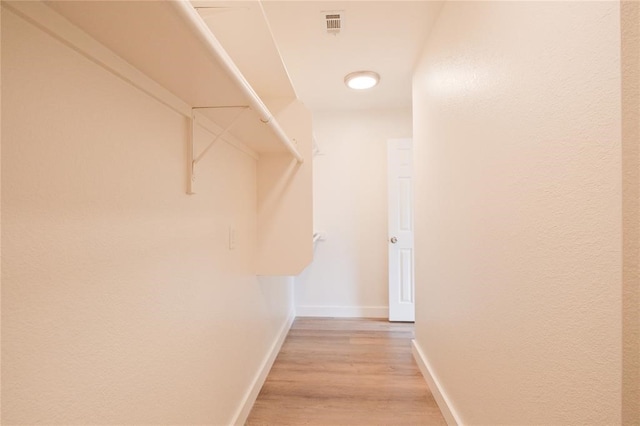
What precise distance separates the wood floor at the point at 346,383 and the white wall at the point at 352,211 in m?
0.47

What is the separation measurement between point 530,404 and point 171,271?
4.11ft

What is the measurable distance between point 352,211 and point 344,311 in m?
1.15

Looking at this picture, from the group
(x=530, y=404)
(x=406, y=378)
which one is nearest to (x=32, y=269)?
(x=530, y=404)

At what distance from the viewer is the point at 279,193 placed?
1.93 metres

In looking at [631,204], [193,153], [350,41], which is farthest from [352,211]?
[631,204]

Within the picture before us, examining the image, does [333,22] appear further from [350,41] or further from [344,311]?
[344,311]

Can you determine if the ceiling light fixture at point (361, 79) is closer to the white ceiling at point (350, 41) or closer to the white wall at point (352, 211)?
the white ceiling at point (350, 41)

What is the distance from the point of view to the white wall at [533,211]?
0.63 meters

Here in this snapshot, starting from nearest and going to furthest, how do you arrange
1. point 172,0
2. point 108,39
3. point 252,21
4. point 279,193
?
point 172,0 → point 108,39 → point 252,21 → point 279,193

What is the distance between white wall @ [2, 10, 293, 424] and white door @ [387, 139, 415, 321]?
7.04ft

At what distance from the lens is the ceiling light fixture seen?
2298mm

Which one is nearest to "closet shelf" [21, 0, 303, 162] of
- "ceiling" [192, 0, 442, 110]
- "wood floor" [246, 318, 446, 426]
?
"ceiling" [192, 0, 442, 110]

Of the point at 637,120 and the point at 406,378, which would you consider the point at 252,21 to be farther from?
the point at 406,378

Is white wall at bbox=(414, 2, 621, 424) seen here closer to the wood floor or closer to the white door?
the wood floor
